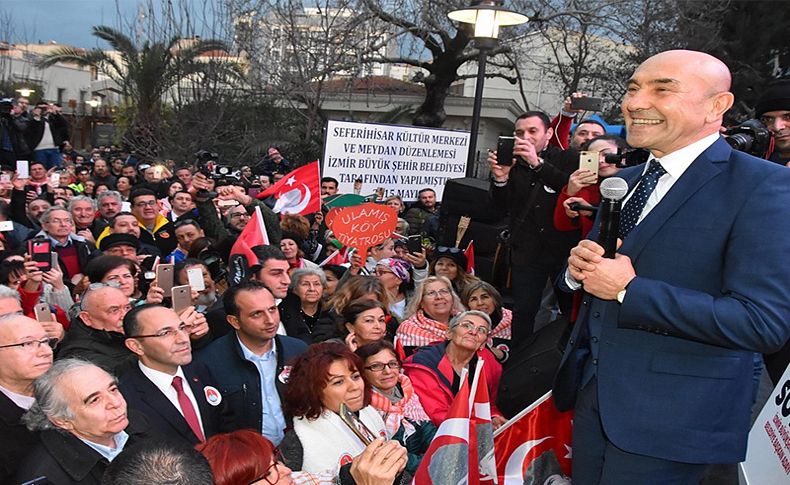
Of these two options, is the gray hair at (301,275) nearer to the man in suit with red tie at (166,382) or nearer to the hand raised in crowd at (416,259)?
the hand raised in crowd at (416,259)

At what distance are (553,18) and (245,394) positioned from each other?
1604 cm

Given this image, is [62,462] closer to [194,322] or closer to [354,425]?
[354,425]

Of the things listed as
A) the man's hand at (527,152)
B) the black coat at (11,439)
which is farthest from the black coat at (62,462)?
the man's hand at (527,152)

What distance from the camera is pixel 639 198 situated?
2223 millimetres

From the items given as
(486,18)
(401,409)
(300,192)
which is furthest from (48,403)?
(486,18)

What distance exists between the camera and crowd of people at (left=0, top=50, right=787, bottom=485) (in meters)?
2.65

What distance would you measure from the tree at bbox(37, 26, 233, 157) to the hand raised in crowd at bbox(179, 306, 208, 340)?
35.3ft

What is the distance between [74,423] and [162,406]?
0.68 m

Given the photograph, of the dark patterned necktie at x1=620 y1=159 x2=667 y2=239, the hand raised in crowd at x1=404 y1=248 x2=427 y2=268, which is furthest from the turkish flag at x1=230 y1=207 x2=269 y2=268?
the dark patterned necktie at x1=620 y1=159 x2=667 y2=239

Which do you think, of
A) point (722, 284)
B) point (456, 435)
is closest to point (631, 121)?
point (722, 284)

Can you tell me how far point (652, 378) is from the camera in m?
2.10

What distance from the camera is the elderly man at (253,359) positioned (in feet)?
13.8

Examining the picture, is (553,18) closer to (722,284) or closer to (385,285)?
(385,285)

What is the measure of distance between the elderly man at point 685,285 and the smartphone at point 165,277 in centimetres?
340
